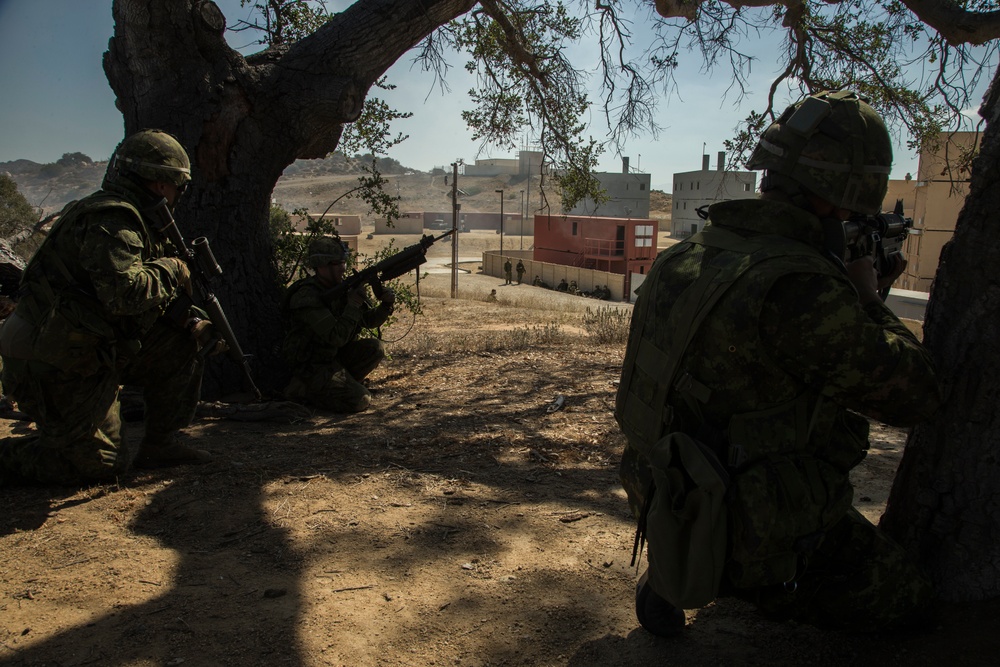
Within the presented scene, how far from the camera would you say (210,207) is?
Result: 5.07 metres

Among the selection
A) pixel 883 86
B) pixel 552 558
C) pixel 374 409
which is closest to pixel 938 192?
pixel 883 86

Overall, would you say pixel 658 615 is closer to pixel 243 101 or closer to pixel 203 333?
pixel 203 333

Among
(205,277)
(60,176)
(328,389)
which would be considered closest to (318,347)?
(328,389)

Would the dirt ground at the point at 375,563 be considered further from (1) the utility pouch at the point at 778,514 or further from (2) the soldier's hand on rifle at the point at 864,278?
(2) the soldier's hand on rifle at the point at 864,278

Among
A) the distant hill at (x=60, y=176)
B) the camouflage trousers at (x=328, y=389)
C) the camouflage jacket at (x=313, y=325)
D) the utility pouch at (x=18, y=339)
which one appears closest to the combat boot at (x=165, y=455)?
the utility pouch at (x=18, y=339)

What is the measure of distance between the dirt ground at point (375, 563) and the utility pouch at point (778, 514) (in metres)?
0.37

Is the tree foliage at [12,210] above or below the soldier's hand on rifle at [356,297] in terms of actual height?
above

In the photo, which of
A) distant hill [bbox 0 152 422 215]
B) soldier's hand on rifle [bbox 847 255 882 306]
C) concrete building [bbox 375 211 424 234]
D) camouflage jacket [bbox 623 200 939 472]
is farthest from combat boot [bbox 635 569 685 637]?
distant hill [bbox 0 152 422 215]

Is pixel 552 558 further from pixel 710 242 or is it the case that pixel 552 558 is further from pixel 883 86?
pixel 883 86

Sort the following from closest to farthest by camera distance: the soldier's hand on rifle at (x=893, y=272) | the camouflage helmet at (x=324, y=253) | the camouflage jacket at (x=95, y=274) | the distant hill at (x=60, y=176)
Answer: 1. the soldier's hand on rifle at (x=893, y=272)
2. the camouflage jacket at (x=95, y=274)
3. the camouflage helmet at (x=324, y=253)
4. the distant hill at (x=60, y=176)

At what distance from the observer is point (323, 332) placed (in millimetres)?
5258

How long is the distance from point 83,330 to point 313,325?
6.70ft

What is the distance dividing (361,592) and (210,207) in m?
3.56

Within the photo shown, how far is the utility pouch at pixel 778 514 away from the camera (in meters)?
1.81
